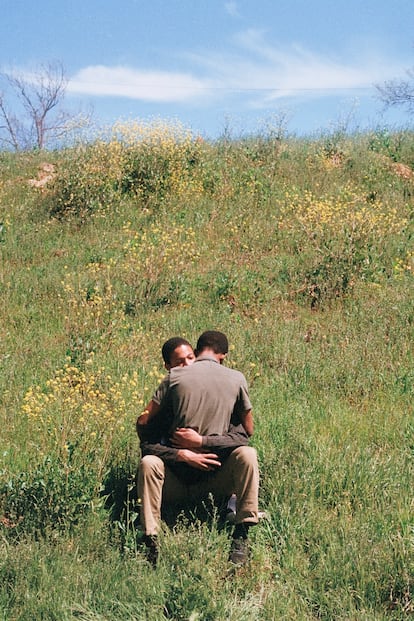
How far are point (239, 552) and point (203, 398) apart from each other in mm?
948

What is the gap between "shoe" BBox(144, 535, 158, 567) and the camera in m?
4.19

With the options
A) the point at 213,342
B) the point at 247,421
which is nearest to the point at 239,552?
the point at 247,421

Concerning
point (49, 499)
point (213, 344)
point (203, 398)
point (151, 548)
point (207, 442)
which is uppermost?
point (213, 344)

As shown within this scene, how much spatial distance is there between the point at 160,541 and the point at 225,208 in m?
8.46

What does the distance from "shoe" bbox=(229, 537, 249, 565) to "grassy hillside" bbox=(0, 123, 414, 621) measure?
56 millimetres

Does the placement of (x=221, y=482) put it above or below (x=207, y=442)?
below

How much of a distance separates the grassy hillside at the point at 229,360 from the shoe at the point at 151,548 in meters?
0.06

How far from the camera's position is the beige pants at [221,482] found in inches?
168

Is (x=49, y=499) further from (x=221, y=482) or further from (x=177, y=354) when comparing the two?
(x=177, y=354)

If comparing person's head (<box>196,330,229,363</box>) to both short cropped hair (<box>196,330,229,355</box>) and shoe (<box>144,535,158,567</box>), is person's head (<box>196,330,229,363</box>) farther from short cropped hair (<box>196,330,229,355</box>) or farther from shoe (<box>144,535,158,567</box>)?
shoe (<box>144,535,158,567</box>)

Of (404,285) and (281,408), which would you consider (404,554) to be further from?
(404,285)

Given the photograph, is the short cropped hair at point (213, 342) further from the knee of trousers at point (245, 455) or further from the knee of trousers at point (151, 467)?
the knee of trousers at point (151, 467)

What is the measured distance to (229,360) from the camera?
7008 millimetres

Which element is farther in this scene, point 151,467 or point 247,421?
point 247,421
